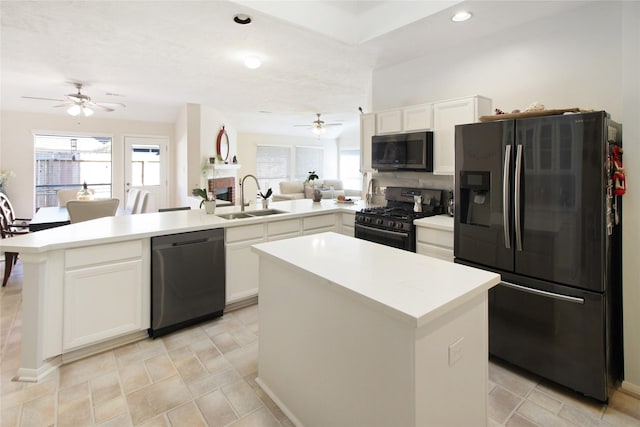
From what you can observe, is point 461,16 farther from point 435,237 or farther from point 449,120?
point 435,237

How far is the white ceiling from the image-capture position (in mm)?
2568

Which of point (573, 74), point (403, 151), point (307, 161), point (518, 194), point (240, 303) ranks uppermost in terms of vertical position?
point (307, 161)

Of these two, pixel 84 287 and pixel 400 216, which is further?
pixel 400 216

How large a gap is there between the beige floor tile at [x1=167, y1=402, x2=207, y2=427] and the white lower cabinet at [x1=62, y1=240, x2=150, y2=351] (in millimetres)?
913

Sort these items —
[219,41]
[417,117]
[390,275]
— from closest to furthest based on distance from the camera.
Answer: [390,275]
[219,41]
[417,117]

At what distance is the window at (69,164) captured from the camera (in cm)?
593

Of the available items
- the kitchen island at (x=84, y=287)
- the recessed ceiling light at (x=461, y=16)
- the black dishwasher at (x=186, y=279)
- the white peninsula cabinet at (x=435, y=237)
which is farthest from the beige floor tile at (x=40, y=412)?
the recessed ceiling light at (x=461, y=16)

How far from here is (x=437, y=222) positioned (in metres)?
2.88

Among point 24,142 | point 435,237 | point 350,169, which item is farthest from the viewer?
point 350,169

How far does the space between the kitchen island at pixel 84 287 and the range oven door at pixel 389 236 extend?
4.50 feet

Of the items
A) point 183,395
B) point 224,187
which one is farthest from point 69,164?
point 183,395

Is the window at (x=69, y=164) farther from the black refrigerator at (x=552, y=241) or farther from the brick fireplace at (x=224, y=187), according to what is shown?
the black refrigerator at (x=552, y=241)

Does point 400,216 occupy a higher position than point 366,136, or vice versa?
point 366,136

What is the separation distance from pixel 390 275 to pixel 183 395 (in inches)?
58.3
